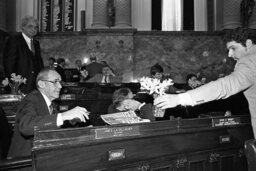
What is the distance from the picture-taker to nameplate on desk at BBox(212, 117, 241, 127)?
261 cm

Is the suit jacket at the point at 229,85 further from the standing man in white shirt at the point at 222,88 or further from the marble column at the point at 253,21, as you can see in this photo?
the marble column at the point at 253,21

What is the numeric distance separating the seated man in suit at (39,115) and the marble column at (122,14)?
780 centimetres

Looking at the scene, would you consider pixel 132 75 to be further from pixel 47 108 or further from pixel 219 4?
pixel 47 108

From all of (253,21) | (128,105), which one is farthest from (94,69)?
(253,21)

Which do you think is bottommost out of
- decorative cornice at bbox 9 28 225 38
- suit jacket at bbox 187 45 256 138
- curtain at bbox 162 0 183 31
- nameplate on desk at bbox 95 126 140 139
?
nameplate on desk at bbox 95 126 140 139

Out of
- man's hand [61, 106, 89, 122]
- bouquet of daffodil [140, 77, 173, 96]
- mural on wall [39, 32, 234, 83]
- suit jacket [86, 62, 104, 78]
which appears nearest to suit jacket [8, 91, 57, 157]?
man's hand [61, 106, 89, 122]

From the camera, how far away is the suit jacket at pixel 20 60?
14.0 feet

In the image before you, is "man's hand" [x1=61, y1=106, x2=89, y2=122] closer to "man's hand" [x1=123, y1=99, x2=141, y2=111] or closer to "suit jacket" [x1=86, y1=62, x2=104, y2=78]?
"man's hand" [x1=123, y1=99, x2=141, y2=111]

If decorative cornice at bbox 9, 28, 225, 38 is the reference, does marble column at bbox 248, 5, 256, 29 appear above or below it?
above

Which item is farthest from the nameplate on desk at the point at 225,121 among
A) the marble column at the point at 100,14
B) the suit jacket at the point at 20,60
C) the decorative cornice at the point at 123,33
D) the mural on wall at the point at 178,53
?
the marble column at the point at 100,14

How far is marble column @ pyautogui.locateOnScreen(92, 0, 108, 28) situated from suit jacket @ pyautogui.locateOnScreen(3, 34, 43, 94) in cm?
613

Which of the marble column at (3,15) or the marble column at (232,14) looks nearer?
the marble column at (3,15)

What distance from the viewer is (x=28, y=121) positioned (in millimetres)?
2172

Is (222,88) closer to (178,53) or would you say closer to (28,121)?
(28,121)
